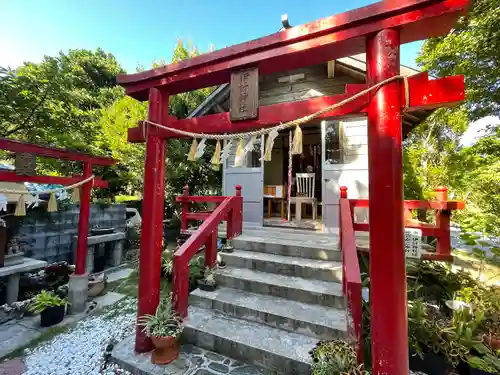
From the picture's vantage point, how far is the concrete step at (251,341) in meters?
2.53

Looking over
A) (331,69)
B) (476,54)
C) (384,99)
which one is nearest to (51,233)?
(384,99)

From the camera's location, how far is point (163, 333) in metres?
2.72

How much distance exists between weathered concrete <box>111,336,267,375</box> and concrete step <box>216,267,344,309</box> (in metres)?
1.01

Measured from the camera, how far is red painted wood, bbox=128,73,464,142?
5.97 feet

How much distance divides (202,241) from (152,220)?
0.95 meters

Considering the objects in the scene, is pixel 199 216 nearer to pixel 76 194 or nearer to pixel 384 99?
pixel 76 194

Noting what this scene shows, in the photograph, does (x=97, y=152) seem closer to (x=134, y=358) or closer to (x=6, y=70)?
(x=6, y=70)

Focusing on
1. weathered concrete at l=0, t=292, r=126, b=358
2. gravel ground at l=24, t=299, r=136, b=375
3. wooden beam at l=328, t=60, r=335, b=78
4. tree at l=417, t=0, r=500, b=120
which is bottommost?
weathered concrete at l=0, t=292, r=126, b=358

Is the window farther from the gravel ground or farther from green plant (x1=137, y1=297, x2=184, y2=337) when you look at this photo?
the gravel ground

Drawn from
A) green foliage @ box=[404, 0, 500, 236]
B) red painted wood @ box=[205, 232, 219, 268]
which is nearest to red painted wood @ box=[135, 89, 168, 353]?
red painted wood @ box=[205, 232, 219, 268]

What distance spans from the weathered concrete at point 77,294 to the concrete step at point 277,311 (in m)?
2.35

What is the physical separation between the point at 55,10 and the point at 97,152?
4445 mm

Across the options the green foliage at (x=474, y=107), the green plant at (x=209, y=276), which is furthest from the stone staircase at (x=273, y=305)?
the green foliage at (x=474, y=107)

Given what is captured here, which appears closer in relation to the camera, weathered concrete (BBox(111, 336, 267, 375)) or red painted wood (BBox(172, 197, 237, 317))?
weathered concrete (BBox(111, 336, 267, 375))
